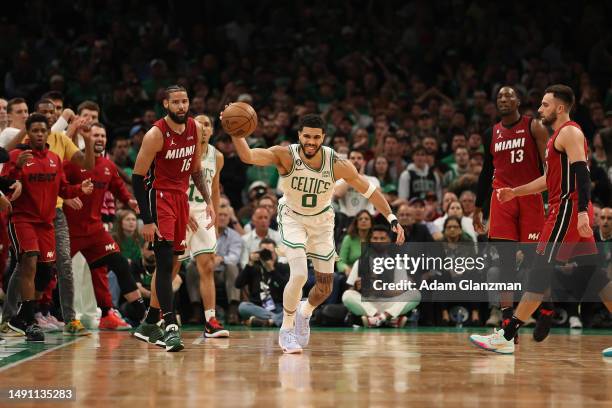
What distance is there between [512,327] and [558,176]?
4.14 feet

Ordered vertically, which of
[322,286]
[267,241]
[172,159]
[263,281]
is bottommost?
[263,281]

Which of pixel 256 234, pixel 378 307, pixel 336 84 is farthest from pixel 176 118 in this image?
pixel 336 84

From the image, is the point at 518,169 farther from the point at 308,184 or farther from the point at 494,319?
the point at 494,319

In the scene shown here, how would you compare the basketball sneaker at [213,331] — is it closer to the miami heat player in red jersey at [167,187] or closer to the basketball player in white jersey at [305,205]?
the miami heat player in red jersey at [167,187]

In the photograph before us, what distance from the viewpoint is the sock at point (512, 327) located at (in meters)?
7.40

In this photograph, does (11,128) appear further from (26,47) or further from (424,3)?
(424,3)

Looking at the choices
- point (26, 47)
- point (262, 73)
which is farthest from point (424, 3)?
point (26, 47)

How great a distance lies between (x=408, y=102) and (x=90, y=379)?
1028 centimetres

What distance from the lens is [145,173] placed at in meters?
7.52

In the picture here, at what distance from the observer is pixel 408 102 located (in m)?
15.1

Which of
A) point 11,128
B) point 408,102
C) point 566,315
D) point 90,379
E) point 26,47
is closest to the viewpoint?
point 90,379

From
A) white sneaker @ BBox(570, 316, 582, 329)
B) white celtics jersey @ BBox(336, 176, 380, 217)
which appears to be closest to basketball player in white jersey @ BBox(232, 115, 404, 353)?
white sneaker @ BBox(570, 316, 582, 329)

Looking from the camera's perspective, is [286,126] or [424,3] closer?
[286,126]

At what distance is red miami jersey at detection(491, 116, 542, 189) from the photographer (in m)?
8.30
